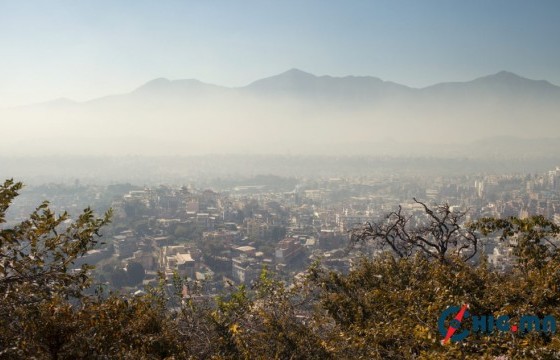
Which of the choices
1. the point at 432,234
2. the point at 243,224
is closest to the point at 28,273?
the point at 432,234

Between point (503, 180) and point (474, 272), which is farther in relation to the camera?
point (503, 180)

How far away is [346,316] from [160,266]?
31500 millimetres

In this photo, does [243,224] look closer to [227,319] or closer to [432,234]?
[432,234]

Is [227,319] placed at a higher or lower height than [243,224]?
higher

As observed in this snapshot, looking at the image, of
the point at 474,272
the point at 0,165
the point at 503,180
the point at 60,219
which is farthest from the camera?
the point at 0,165

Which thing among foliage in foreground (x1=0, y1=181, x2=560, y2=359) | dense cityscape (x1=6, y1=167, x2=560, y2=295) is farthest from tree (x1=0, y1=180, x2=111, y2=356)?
dense cityscape (x1=6, y1=167, x2=560, y2=295)

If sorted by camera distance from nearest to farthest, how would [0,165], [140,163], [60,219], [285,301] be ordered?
1. [60,219]
2. [285,301]
3. [0,165]
4. [140,163]

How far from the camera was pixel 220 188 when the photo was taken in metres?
119

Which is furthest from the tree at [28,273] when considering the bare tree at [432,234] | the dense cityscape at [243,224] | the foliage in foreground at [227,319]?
the bare tree at [432,234]

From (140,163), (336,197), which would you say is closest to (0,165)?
(140,163)

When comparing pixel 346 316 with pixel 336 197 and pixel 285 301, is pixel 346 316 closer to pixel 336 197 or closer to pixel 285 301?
pixel 285 301

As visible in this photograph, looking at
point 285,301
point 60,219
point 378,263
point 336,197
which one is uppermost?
point 60,219

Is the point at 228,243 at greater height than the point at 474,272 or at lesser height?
lesser

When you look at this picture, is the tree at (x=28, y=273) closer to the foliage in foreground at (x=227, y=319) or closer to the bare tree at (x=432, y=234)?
the foliage in foreground at (x=227, y=319)
